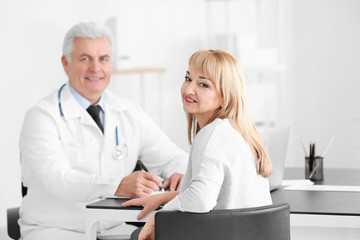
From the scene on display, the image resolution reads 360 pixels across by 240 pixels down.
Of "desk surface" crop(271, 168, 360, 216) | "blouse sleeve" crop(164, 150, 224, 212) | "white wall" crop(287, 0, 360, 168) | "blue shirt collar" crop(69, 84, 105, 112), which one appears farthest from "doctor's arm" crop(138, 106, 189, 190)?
"white wall" crop(287, 0, 360, 168)

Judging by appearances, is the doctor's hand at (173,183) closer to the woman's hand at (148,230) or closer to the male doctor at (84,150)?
the male doctor at (84,150)

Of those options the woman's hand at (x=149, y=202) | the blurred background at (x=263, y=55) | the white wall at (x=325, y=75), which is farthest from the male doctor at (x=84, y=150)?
the white wall at (x=325, y=75)

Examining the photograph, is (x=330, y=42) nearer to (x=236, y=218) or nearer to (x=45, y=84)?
(x=45, y=84)

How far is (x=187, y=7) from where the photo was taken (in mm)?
5801

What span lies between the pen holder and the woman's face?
90 centimetres

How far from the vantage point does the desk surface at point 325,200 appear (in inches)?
71.7

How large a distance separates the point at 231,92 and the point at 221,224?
0.43 meters

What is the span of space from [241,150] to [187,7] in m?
4.39

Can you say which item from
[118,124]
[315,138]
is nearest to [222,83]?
[118,124]

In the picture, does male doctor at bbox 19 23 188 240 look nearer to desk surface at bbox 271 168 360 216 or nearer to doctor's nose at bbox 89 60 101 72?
doctor's nose at bbox 89 60 101 72

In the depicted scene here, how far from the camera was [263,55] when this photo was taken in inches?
217

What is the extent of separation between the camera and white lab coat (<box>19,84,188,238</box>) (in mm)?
2250

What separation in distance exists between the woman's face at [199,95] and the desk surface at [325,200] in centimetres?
45

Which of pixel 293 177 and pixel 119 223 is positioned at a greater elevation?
pixel 293 177
